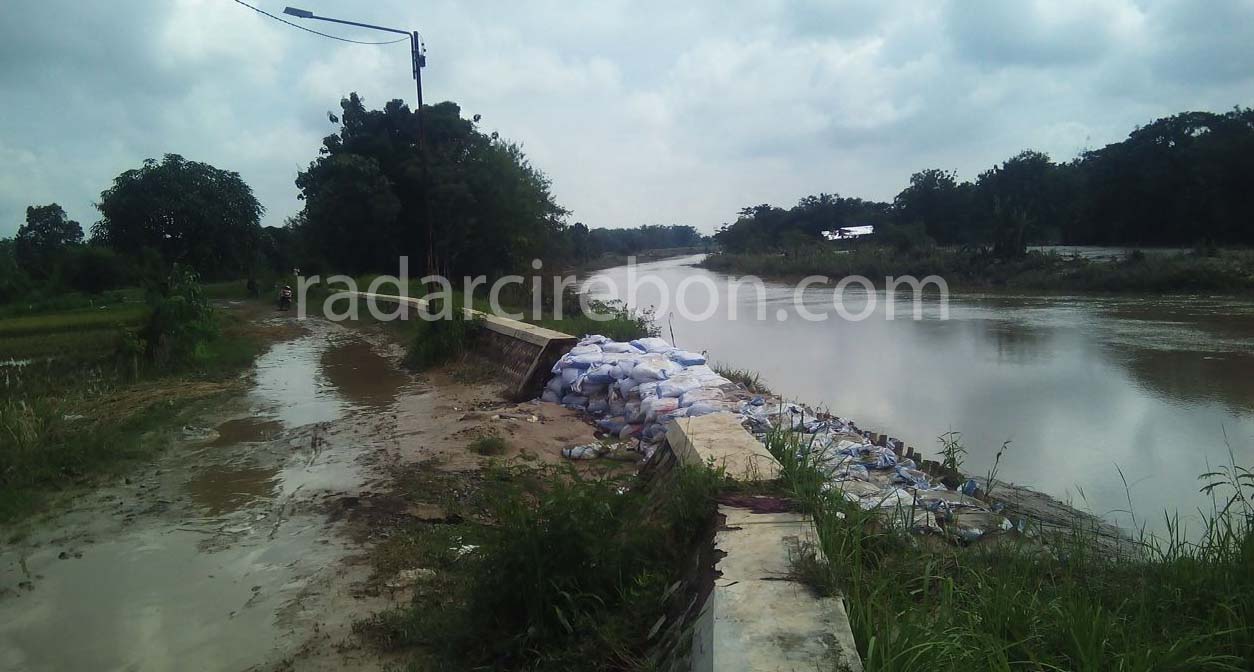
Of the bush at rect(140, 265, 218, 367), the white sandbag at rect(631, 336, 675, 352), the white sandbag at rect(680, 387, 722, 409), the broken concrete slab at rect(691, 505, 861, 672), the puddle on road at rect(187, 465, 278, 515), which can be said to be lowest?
the puddle on road at rect(187, 465, 278, 515)

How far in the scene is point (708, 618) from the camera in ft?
6.92

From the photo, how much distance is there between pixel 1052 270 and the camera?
95.2ft

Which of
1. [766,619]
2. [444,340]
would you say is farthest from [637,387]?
[766,619]

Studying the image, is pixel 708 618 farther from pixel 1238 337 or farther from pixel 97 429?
pixel 1238 337

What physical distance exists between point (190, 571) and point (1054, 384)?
1002 centimetres

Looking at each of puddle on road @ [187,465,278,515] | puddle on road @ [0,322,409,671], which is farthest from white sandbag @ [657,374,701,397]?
puddle on road @ [187,465,278,515]

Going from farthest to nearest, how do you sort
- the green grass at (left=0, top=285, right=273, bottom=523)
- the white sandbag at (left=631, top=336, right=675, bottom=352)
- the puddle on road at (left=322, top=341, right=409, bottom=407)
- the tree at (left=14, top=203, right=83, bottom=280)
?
the tree at (left=14, top=203, right=83, bottom=280) → the puddle on road at (left=322, top=341, right=409, bottom=407) → the white sandbag at (left=631, top=336, right=675, bottom=352) → the green grass at (left=0, top=285, right=273, bottom=523)

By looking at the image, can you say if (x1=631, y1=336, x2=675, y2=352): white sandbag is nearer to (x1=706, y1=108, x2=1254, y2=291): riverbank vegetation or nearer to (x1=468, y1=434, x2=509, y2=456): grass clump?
(x1=468, y1=434, x2=509, y2=456): grass clump

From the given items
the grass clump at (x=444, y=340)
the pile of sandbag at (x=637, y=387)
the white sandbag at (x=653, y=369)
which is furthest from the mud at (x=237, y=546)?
the grass clump at (x=444, y=340)

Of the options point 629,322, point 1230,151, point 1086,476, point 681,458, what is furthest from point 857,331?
point 1230,151

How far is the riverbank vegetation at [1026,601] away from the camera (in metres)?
1.88

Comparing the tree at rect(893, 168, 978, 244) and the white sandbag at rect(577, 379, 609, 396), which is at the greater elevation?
the tree at rect(893, 168, 978, 244)

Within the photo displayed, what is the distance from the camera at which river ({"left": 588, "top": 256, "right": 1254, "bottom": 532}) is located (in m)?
6.27

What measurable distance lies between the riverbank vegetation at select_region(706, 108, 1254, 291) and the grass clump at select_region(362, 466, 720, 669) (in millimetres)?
26554
